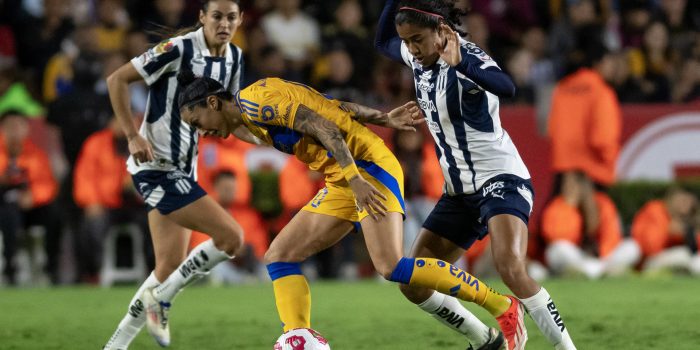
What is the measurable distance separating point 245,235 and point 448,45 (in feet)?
22.2

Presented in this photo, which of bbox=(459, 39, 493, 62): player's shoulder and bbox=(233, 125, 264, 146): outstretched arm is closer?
bbox=(459, 39, 493, 62): player's shoulder

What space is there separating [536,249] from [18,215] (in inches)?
222

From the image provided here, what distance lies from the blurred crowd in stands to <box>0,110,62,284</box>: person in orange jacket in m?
0.01

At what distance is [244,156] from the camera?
44.8 feet

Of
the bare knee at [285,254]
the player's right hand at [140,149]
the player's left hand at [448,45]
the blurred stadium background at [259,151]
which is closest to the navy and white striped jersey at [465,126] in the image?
the player's left hand at [448,45]

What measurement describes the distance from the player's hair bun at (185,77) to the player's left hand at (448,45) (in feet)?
5.72

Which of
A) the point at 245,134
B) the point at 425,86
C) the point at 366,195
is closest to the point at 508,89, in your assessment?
the point at 425,86

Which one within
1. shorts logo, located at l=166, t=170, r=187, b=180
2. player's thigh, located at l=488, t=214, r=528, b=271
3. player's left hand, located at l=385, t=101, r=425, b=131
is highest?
player's left hand, located at l=385, t=101, r=425, b=131

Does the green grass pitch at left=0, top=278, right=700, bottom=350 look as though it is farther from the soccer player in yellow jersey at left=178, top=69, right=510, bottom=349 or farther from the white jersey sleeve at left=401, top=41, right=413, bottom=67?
the white jersey sleeve at left=401, top=41, right=413, bottom=67

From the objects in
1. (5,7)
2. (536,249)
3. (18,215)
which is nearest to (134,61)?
(18,215)

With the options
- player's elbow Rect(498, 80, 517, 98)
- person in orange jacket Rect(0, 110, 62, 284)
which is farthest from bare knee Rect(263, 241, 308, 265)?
person in orange jacket Rect(0, 110, 62, 284)

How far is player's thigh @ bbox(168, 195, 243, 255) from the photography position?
25.9ft

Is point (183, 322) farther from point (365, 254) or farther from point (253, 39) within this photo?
point (253, 39)

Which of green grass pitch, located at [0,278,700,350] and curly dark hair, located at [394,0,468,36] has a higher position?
curly dark hair, located at [394,0,468,36]
